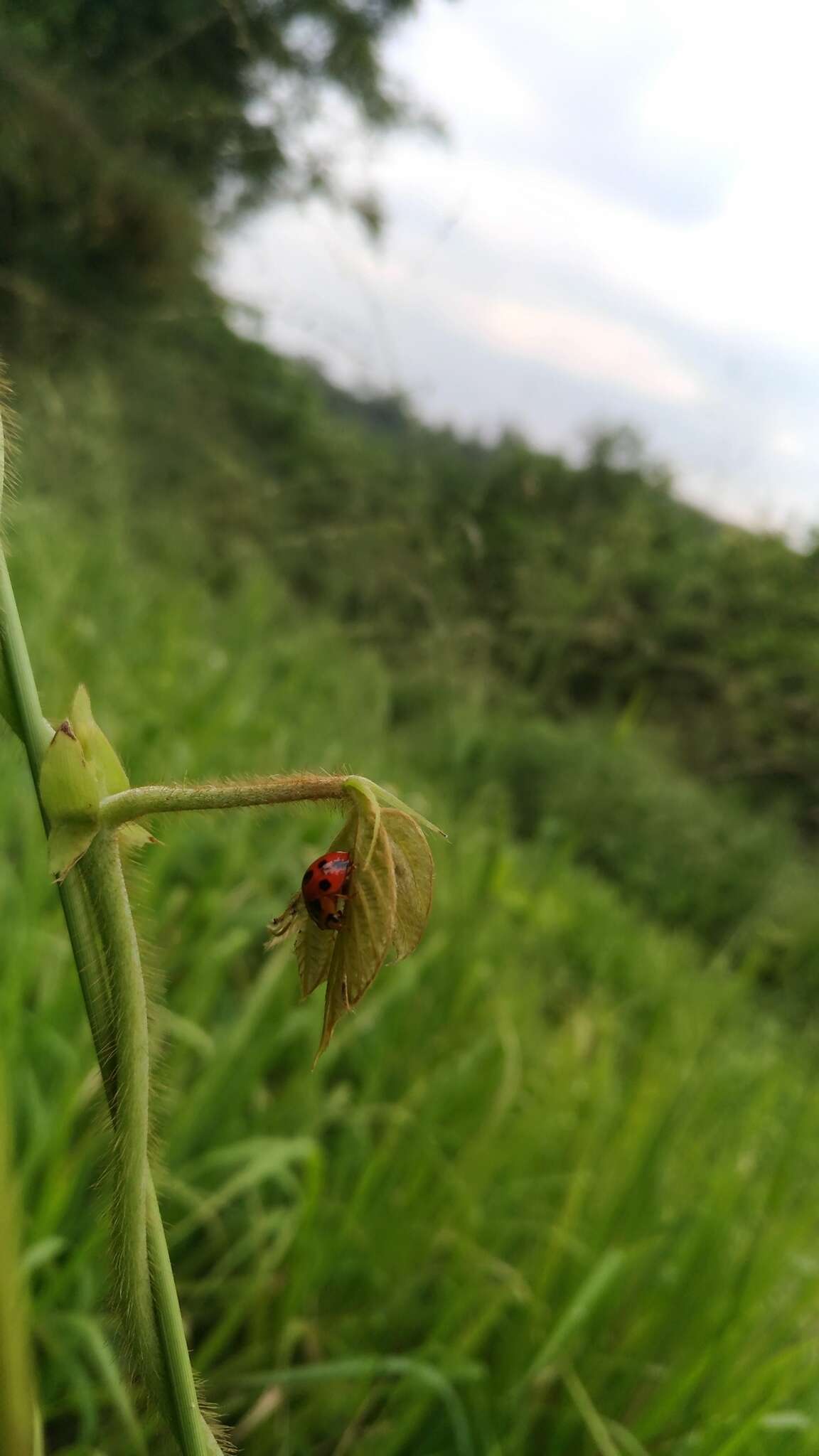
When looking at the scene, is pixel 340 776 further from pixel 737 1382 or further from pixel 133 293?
pixel 133 293

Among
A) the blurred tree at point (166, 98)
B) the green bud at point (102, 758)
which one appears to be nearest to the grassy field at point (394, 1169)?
the green bud at point (102, 758)

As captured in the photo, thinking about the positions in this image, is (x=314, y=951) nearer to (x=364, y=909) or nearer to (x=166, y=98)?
(x=364, y=909)

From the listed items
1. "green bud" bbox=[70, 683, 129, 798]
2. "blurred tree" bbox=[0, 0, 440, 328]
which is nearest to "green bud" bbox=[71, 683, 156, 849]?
"green bud" bbox=[70, 683, 129, 798]

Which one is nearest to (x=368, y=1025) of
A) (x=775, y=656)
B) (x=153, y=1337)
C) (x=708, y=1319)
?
(x=708, y=1319)

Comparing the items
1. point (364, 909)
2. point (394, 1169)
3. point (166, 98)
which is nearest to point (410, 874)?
point (364, 909)

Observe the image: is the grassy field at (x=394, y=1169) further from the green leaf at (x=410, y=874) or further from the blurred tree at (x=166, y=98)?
the blurred tree at (x=166, y=98)

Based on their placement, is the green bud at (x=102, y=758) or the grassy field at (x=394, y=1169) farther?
the grassy field at (x=394, y=1169)

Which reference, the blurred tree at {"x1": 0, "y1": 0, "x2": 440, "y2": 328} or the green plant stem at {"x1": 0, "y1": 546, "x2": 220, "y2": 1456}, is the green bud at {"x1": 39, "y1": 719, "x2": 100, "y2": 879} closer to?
the green plant stem at {"x1": 0, "y1": 546, "x2": 220, "y2": 1456}

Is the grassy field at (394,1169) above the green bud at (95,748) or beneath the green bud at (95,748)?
beneath
